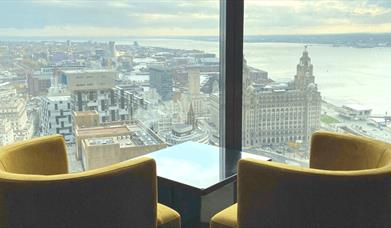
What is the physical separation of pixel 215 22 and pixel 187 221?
1.55m

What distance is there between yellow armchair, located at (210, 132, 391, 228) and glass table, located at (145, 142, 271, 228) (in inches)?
18.6

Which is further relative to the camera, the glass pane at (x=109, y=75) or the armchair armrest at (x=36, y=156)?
the glass pane at (x=109, y=75)

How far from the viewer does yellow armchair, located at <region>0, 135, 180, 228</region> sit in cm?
153

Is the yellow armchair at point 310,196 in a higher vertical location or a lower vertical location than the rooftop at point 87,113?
lower

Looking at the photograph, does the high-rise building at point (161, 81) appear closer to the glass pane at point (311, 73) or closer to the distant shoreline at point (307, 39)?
the distant shoreline at point (307, 39)

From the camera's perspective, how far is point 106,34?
9.07 feet

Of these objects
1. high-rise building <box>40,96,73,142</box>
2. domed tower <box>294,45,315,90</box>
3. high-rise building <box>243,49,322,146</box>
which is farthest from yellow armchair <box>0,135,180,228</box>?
domed tower <box>294,45,315,90</box>

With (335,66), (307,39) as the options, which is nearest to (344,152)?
(335,66)

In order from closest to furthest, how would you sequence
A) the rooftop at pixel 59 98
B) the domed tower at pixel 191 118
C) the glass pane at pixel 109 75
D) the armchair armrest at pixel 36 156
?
the armchair armrest at pixel 36 156, the glass pane at pixel 109 75, the rooftop at pixel 59 98, the domed tower at pixel 191 118

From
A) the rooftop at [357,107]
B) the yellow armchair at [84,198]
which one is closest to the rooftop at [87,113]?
the yellow armchair at [84,198]

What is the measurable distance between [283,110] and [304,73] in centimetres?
Answer: 34

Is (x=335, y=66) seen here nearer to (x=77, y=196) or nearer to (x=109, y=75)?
(x=109, y=75)

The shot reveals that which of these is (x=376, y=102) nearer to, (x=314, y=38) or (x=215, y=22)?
(x=314, y=38)

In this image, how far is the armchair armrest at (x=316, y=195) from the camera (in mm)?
1589
